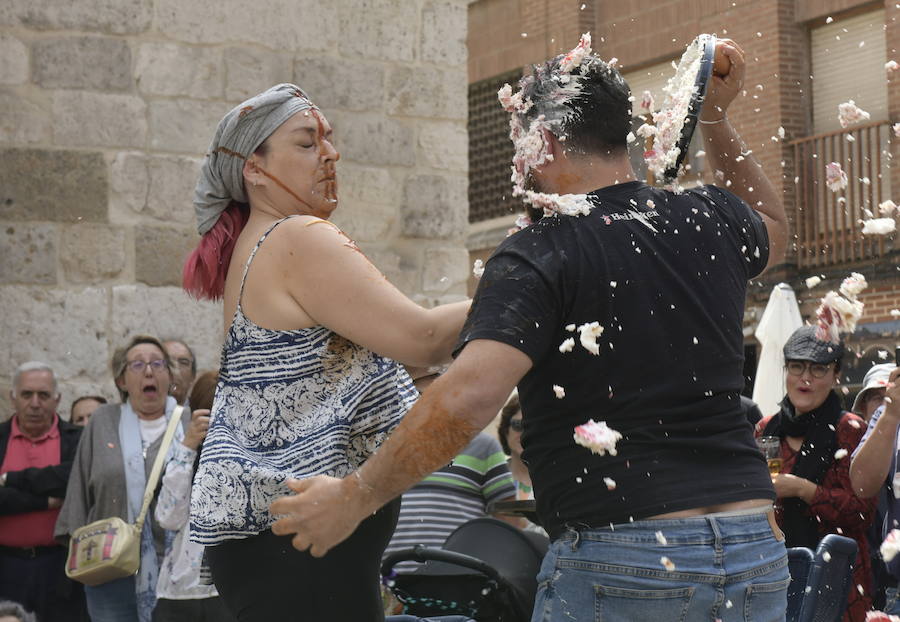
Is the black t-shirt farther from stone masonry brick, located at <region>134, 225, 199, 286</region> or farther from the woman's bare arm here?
stone masonry brick, located at <region>134, 225, 199, 286</region>

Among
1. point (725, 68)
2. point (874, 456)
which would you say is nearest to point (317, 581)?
point (725, 68)

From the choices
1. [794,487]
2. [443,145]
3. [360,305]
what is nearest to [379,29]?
[443,145]

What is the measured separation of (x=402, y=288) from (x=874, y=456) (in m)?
3.25

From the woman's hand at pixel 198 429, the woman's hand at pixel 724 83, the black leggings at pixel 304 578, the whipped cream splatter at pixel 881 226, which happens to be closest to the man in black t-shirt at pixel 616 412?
the black leggings at pixel 304 578

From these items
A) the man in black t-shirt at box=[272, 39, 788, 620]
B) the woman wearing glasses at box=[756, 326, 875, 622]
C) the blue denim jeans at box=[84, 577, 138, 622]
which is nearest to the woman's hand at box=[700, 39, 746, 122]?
the man in black t-shirt at box=[272, 39, 788, 620]

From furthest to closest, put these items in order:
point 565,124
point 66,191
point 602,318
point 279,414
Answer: point 66,191 < point 279,414 < point 565,124 < point 602,318

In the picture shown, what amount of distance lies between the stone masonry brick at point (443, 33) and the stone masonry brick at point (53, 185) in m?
1.97

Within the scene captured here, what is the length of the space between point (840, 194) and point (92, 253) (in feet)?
38.6

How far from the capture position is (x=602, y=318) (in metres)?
2.45

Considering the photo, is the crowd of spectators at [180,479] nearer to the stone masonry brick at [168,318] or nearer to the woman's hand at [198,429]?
the woman's hand at [198,429]

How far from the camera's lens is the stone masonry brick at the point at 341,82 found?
24.5ft

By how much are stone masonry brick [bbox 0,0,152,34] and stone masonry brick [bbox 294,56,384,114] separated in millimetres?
890

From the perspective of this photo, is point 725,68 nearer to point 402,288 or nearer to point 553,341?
point 553,341

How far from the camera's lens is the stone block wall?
22.6 feet
